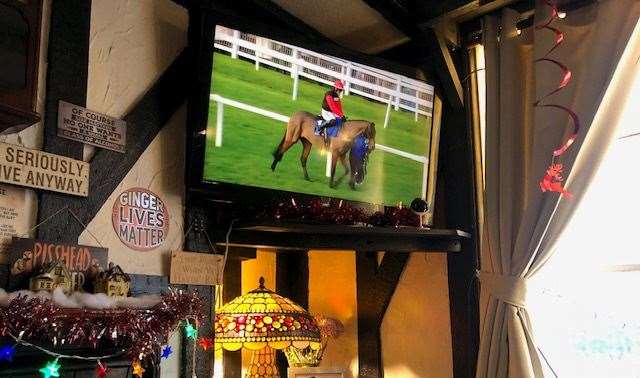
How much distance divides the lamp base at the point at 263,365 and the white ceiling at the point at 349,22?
163cm

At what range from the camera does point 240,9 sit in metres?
2.88

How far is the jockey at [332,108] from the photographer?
2.76m

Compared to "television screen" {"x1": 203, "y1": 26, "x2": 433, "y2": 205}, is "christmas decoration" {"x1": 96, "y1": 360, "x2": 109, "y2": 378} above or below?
below

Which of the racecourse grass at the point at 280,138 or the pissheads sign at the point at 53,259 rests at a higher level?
the racecourse grass at the point at 280,138

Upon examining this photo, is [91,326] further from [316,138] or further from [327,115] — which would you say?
[327,115]

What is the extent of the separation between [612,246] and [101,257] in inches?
80.3

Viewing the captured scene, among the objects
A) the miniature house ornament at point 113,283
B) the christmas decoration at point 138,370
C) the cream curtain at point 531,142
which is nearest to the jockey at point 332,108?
the cream curtain at point 531,142

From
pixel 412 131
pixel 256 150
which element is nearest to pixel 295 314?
pixel 256 150

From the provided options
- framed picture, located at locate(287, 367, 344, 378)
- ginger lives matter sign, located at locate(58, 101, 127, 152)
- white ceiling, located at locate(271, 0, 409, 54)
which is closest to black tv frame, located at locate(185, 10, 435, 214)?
ginger lives matter sign, located at locate(58, 101, 127, 152)

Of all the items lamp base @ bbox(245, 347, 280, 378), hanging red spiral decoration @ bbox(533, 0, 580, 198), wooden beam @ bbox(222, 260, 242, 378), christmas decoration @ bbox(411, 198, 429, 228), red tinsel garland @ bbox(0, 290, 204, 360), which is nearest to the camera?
red tinsel garland @ bbox(0, 290, 204, 360)

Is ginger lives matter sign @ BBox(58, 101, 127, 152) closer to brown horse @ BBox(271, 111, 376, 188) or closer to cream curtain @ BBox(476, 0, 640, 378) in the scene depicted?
brown horse @ BBox(271, 111, 376, 188)

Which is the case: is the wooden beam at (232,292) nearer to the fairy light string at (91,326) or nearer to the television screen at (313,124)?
the television screen at (313,124)

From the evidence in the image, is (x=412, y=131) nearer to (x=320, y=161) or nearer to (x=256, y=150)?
(x=320, y=161)

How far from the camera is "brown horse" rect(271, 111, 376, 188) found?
104 inches
